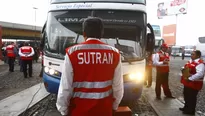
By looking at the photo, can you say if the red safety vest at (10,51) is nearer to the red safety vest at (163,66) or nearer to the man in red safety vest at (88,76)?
the red safety vest at (163,66)

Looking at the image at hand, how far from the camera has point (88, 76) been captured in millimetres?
2387

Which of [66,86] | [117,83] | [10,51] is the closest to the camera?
[66,86]

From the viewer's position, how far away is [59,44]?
231 inches

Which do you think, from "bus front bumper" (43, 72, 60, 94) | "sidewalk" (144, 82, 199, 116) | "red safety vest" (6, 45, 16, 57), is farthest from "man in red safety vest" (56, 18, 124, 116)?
"red safety vest" (6, 45, 16, 57)

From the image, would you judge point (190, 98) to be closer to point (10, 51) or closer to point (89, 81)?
point (89, 81)

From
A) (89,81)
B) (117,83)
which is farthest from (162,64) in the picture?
(89,81)

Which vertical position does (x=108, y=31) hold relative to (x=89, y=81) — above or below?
above

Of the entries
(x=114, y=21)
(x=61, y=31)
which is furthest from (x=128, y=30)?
(x=61, y=31)

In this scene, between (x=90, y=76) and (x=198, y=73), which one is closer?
(x=90, y=76)

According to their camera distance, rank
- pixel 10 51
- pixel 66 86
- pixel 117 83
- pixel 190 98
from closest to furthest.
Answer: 1. pixel 66 86
2. pixel 117 83
3. pixel 190 98
4. pixel 10 51

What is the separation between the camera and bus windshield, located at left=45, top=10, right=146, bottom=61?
5.84 m

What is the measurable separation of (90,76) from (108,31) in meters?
3.63

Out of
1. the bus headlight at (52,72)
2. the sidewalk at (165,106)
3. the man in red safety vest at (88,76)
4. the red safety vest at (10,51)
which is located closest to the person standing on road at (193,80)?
the sidewalk at (165,106)

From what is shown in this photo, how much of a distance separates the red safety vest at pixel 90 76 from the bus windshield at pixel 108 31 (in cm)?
335
